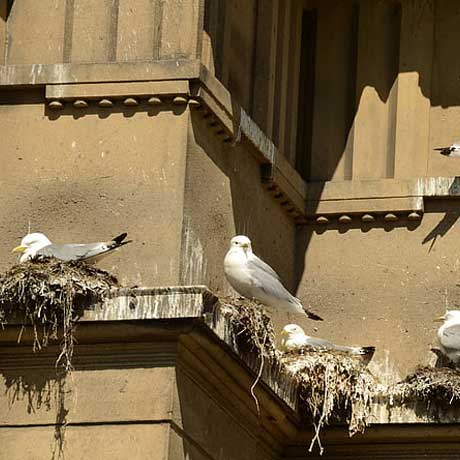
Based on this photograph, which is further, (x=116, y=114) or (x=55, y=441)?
(x=116, y=114)

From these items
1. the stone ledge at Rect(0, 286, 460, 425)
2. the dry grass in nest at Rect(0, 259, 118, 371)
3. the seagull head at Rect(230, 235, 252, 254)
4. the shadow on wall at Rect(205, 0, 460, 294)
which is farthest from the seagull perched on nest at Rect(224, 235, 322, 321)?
the shadow on wall at Rect(205, 0, 460, 294)

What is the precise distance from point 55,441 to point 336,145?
4481 mm

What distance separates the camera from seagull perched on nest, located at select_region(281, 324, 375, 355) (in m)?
18.7

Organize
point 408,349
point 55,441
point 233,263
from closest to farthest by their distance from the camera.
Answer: point 55,441 < point 233,263 < point 408,349

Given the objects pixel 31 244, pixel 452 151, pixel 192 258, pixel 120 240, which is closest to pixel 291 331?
pixel 192 258

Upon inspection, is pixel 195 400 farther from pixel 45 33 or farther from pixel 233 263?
pixel 45 33

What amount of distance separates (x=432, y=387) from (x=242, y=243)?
1756mm

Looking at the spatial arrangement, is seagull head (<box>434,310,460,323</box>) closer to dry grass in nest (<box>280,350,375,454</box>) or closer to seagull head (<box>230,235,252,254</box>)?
dry grass in nest (<box>280,350,375,454</box>)

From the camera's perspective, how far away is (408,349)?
62.6 feet

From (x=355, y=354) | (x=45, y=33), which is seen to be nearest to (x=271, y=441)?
(x=355, y=354)

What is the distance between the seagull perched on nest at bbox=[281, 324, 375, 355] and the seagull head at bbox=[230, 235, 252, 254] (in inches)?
44.6

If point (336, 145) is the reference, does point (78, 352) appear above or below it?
below

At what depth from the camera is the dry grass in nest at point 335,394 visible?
18141 millimetres

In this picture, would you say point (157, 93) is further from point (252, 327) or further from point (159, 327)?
point (159, 327)
